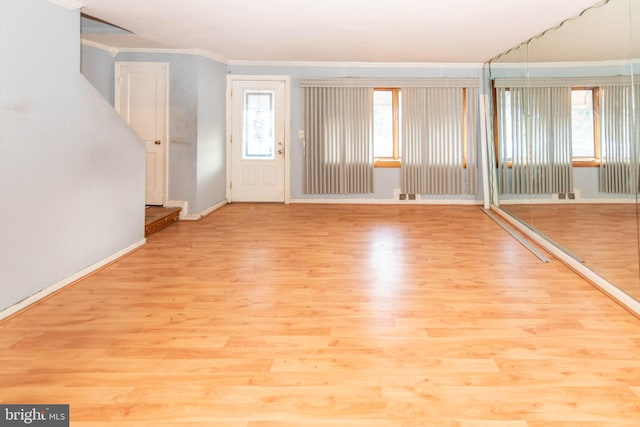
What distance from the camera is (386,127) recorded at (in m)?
8.07

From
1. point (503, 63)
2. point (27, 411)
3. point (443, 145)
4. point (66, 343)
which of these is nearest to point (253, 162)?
point (443, 145)

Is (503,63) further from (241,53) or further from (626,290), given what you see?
(626,290)

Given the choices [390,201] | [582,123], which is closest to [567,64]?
[582,123]

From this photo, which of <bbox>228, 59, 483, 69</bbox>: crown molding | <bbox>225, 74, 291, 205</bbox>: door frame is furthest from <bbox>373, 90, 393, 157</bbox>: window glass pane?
<bbox>225, 74, 291, 205</bbox>: door frame

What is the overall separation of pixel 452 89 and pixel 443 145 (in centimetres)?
96

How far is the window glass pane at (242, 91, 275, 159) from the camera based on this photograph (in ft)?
25.6

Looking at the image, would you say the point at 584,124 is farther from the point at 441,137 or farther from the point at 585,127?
the point at 441,137

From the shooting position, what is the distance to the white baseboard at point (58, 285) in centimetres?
289

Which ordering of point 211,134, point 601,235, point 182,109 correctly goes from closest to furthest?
point 601,235
point 182,109
point 211,134

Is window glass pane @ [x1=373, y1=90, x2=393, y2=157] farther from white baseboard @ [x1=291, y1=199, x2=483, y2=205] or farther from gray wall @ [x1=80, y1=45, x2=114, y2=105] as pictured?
gray wall @ [x1=80, y1=45, x2=114, y2=105]

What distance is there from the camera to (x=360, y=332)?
259cm

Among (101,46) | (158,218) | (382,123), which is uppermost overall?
(101,46)

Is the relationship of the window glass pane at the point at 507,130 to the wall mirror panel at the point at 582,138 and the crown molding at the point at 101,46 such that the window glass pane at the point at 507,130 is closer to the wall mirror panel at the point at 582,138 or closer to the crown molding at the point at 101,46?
the wall mirror panel at the point at 582,138

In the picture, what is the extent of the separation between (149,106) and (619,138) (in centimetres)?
→ 568
